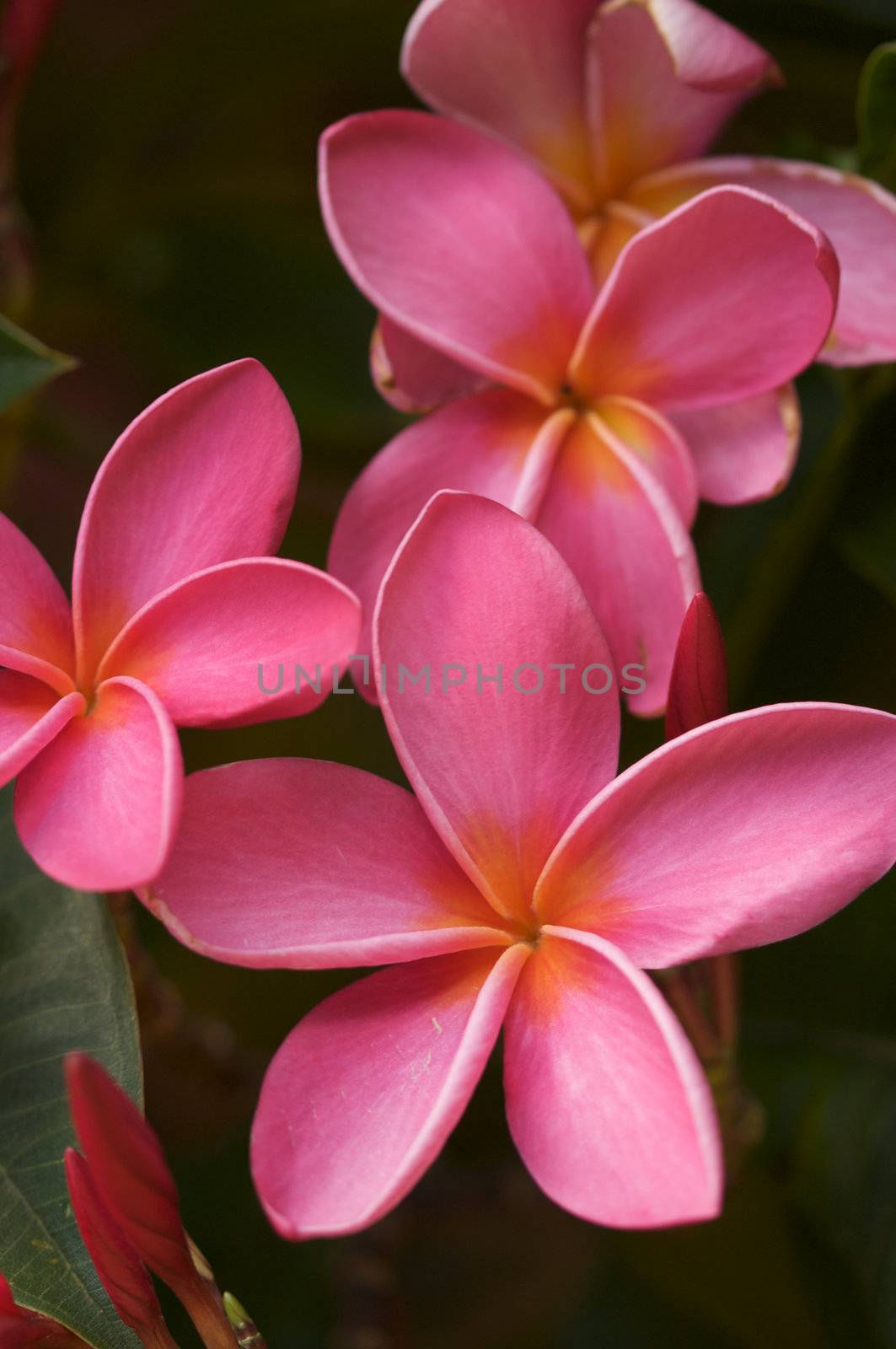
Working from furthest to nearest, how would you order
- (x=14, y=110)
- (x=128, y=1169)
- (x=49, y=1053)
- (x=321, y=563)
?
(x=321, y=563)
(x=14, y=110)
(x=49, y=1053)
(x=128, y=1169)

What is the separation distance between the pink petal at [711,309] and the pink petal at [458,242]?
0.03 m

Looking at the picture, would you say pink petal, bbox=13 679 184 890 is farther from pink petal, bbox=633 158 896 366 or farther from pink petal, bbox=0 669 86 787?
pink petal, bbox=633 158 896 366

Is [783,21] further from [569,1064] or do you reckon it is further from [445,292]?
[569,1064]

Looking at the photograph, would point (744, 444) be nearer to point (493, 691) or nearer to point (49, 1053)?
point (493, 691)

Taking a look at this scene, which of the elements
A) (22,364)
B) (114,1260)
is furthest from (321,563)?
(114,1260)

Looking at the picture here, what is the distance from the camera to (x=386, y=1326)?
828 millimetres

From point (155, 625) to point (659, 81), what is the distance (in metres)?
0.33

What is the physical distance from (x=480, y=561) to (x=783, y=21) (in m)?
Result: 0.48

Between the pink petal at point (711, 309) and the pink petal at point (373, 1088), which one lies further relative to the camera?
the pink petal at point (711, 309)

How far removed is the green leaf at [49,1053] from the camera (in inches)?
15.6

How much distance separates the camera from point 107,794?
39cm

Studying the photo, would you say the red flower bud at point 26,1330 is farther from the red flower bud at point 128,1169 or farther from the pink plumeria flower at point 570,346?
the pink plumeria flower at point 570,346

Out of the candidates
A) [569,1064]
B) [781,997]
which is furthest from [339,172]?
[781,997]

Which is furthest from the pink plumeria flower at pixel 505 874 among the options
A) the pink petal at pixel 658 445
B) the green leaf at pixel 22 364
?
the green leaf at pixel 22 364
